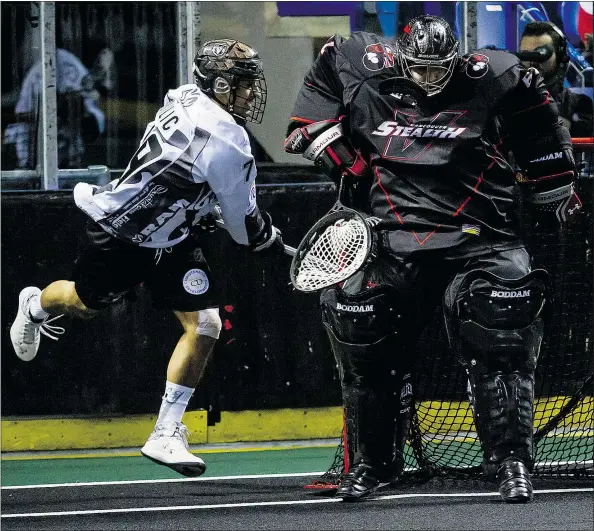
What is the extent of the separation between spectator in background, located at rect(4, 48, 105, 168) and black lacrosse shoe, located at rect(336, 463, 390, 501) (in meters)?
2.58

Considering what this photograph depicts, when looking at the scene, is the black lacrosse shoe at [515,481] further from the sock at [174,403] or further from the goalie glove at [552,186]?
the sock at [174,403]

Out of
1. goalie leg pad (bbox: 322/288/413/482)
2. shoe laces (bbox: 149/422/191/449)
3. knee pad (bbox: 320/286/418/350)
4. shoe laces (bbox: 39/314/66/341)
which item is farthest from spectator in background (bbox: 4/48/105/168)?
knee pad (bbox: 320/286/418/350)

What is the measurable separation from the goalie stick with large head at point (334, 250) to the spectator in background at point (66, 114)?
2.14 meters

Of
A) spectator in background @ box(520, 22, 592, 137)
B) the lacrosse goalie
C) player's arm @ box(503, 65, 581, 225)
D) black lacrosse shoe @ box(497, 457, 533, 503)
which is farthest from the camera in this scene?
spectator in background @ box(520, 22, 592, 137)

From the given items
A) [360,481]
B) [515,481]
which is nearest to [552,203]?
[515,481]

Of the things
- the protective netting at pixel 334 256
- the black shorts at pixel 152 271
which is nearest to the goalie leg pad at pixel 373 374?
the protective netting at pixel 334 256

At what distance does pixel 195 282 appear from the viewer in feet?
20.6

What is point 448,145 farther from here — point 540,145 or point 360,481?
point 360,481

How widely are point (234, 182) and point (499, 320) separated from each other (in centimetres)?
121

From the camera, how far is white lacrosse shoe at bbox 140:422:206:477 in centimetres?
614

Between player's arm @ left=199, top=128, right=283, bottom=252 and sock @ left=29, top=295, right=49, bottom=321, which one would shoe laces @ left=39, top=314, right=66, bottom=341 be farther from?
player's arm @ left=199, top=128, right=283, bottom=252

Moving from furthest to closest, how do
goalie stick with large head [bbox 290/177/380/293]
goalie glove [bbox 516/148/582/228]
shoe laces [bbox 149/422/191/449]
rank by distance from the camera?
1. shoe laces [bbox 149/422/191/449]
2. goalie glove [bbox 516/148/582/228]
3. goalie stick with large head [bbox 290/177/380/293]

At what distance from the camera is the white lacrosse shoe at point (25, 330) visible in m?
6.95

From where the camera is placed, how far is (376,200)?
18.9 ft
